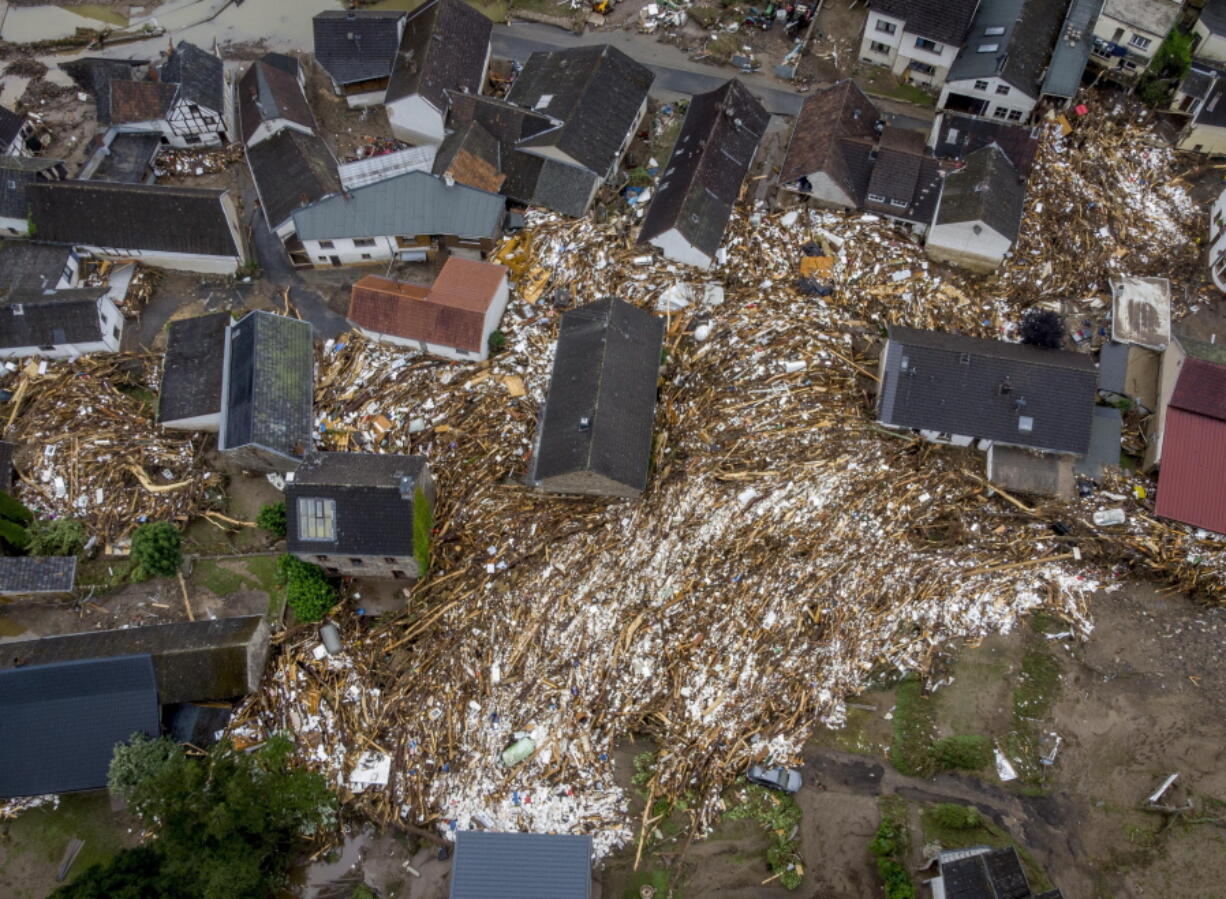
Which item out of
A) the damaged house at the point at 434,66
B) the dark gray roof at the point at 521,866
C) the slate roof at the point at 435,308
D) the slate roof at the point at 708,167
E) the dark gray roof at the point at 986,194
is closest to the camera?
the dark gray roof at the point at 521,866

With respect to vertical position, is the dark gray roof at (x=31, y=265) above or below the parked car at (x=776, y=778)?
above

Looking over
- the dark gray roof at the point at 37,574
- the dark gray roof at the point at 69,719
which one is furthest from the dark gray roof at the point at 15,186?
the dark gray roof at the point at 69,719

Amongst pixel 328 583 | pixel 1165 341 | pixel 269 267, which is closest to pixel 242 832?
pixel 328 583

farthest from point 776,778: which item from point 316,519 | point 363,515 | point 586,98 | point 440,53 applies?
point 440,53

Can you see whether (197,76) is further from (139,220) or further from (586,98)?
(586,98)

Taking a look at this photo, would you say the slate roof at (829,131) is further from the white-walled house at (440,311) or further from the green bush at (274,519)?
the green bush at (274,519)

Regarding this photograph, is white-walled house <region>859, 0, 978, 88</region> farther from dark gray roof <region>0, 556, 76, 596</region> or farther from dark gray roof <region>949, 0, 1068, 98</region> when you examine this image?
dark gray roof <region>0, 556, 76, 596</region>
